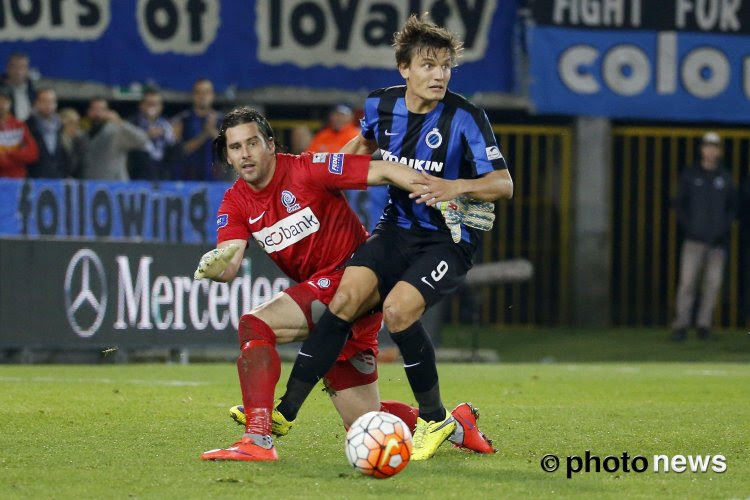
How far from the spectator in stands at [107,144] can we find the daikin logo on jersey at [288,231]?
9.08m

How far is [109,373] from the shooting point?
→ 1316cm

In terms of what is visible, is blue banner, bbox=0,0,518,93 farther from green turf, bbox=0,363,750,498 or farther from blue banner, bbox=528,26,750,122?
green turf, bbox=0,363,750,498

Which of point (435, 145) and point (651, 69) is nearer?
point (435, 145)

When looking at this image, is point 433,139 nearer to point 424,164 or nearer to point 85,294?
point 424,164

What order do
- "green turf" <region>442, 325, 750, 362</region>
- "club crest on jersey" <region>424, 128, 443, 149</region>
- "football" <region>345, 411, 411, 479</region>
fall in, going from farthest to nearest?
"green turf" <region>442, 325, 750, 362</region> < "club crest on jersey" <region>424, 128, 443, 149</region> < "football" <region>345, 411, 411, 479</region>

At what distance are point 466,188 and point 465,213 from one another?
221mm

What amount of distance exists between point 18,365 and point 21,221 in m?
1.91

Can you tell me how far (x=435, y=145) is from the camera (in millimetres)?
7883

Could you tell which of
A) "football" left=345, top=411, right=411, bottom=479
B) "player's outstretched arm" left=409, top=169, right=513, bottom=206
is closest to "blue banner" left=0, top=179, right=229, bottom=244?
"player's outstretched arm" left=409, top=169, right=513, bottom=206

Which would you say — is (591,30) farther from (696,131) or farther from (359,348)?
(359,348)

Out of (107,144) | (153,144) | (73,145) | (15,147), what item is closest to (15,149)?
(15,147)

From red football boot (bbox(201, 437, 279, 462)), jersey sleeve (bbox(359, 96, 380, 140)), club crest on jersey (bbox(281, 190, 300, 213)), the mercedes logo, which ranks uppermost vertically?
jersey sleeve (bbox(359, 96, 380, 140))

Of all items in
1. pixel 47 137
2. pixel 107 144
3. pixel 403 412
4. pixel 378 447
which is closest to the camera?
pixel 378 447

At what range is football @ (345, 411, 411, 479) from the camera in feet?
22.5
